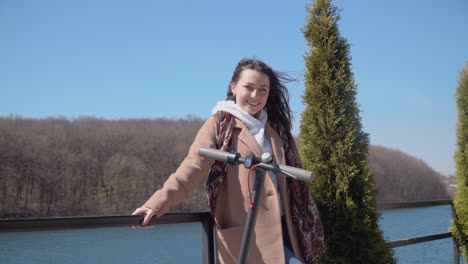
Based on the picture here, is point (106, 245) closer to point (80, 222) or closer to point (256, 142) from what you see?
point (80, 222)

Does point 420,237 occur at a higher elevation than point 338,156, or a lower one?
lower

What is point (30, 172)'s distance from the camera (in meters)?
22.8

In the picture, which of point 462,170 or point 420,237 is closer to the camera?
point 420,237

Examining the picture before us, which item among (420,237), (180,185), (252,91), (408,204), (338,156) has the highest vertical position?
(252,91)

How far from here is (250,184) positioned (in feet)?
5.89

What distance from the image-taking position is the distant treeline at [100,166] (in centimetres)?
2144

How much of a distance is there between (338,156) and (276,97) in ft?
3.16

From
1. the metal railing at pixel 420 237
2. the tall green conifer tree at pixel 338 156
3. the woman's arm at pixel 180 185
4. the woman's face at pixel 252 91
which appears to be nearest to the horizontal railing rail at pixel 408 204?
the metal railing at pixel 420 237

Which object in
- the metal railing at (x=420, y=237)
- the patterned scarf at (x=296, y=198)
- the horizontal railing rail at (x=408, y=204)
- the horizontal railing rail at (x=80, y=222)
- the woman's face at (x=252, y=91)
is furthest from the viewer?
the metal railing at (x=420, y=237)

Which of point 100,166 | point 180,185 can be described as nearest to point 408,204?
point 180,185

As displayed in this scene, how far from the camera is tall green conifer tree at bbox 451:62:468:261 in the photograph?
16.1 feet

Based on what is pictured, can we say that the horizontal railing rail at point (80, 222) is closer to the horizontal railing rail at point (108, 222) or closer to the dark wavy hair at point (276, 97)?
the horizontal railing rail at point (108, 222)

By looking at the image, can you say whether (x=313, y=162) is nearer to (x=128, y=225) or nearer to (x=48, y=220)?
(x=128, y=225)

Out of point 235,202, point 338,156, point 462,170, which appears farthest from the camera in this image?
point 462,170
